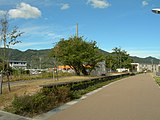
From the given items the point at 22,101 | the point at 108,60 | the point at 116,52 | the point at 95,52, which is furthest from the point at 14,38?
the point at 116,52

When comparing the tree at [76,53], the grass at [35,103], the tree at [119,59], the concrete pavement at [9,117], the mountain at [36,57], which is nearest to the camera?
the concrete pavement at [9,117]

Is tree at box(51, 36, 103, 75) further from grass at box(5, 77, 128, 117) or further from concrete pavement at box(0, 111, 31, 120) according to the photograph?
concrete pavement at box(0, 111, 31, 120)

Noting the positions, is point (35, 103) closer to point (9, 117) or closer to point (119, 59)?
point (9, 117)

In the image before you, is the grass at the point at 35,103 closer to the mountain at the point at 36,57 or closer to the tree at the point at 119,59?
the mountain at the point at 36,57

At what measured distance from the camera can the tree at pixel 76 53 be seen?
143 ft

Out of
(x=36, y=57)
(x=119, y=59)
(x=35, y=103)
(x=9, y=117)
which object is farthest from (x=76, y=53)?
(x=119, y=59)

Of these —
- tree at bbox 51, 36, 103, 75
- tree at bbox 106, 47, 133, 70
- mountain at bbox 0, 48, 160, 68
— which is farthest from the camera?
tree at bbox 106, 47, 133, 70

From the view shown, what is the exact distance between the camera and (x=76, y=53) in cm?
4400

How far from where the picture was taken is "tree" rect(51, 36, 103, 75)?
43.6m

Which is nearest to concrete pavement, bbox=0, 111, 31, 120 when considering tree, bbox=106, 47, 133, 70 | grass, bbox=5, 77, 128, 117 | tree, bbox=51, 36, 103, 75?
grass, bbox=5, 77, 128, 117

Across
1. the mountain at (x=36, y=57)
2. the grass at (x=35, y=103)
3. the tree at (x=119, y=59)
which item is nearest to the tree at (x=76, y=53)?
the mountain at (x=36, y=57)

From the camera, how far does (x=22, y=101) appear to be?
10.1 meters

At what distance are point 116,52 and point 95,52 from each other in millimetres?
76619

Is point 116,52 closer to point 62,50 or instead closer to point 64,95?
point 62,50
